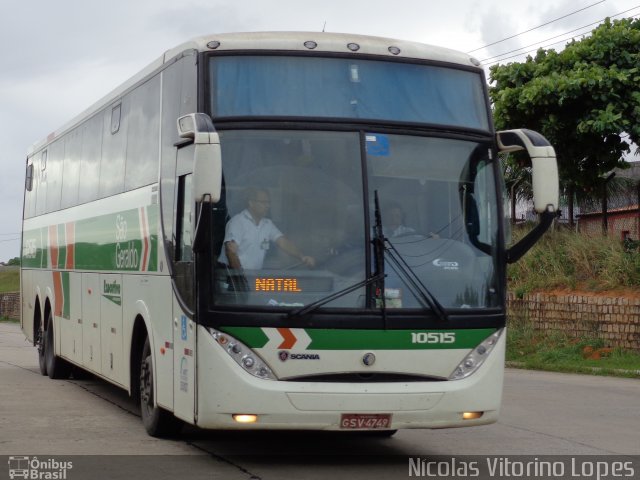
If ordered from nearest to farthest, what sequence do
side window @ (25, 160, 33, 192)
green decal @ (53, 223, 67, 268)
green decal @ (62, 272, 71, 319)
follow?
1. green decal @ (62, 272, 71, 319)
2. green decal @ (53, 223, 67, 268)
3. side window @ (25, 160, 33, 192)

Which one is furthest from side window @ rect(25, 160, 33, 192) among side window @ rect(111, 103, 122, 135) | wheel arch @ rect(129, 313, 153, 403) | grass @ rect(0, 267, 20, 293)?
grass @ rect(0, 267, 20, 293)

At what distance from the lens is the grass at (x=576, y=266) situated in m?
24.1

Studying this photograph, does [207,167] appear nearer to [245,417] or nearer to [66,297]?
[245,417]

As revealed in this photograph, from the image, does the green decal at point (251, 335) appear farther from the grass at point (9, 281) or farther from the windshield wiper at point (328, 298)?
the grass at point (9, 281)

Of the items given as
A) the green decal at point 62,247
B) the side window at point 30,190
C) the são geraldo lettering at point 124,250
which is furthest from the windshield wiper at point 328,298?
the side window at point 30,190

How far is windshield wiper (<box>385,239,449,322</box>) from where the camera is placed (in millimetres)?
9391

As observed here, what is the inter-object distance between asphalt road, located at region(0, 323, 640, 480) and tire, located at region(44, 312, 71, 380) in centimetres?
181

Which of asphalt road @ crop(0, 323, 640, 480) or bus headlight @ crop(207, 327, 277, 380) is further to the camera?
asphalt road @ crop(0, 323, 640, 480)

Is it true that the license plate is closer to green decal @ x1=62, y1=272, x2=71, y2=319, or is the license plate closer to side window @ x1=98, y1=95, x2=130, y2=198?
side window @ x1=98, y1=95, x2=130, y2=198

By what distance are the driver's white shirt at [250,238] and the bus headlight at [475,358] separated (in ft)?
5.84

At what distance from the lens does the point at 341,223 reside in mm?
9414

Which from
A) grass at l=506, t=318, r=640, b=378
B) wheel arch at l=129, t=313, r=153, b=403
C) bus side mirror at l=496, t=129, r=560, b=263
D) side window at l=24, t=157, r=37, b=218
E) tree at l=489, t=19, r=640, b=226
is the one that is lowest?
grass at l=506, t=318, r=640, b=378

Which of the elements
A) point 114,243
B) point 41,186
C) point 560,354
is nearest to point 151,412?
point 114,243

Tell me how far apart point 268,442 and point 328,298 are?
2.60m
